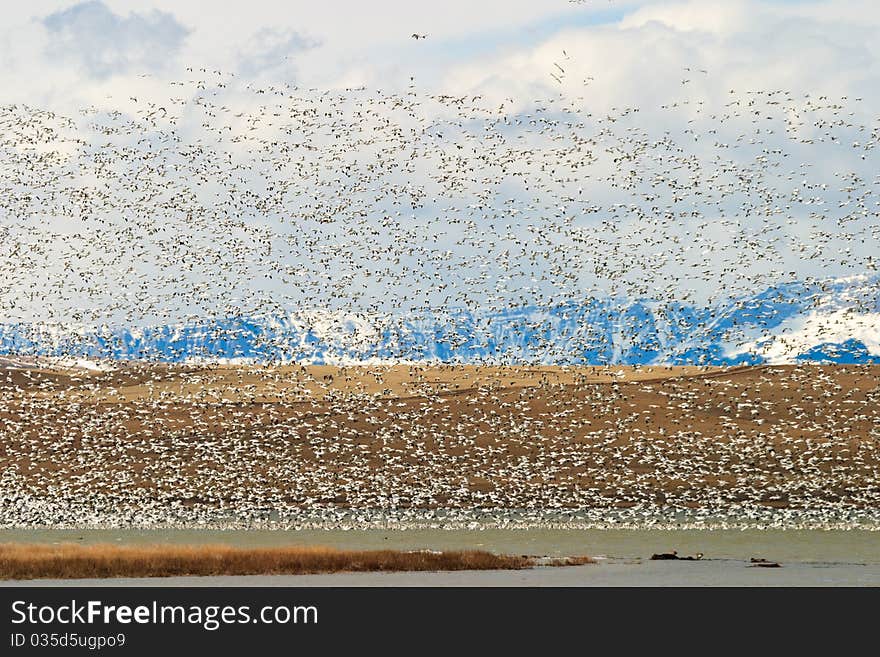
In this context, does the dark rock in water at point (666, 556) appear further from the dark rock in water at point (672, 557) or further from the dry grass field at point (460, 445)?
the dry grass field at point (460, 445)

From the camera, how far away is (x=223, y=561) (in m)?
49.2

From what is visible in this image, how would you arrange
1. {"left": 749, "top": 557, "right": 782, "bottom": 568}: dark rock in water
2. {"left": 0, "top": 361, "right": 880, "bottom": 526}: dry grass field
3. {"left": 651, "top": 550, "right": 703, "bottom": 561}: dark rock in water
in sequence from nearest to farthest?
{"left": 749, "top": 557, "right": 782, "bottom": 568}: dark rock in water → {"left": 651, "top": 550, "right": 703, "bottom": 561}: dark rock in water → {"left": 0, "top": 361, "right": 880, "bottom": 526}: dry grass field

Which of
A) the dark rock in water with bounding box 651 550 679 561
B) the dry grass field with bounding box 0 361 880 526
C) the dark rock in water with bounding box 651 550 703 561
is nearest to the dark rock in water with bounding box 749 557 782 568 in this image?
the dark rock in water with bounding box 651 550 703 561

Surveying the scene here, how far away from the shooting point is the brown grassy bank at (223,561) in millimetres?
48125

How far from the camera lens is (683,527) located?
236 feet

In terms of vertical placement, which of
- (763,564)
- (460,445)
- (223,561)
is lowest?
(460,445)

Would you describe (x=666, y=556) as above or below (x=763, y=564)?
below

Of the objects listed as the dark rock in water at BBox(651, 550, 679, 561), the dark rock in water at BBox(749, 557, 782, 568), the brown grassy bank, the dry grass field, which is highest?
the brown grassy bank

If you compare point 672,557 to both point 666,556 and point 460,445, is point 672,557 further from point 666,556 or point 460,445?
point 460,445

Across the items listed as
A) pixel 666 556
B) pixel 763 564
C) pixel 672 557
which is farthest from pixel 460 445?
pixel 763 564

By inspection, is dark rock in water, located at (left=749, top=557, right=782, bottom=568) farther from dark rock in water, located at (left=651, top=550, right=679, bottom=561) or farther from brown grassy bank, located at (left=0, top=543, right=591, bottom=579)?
brown grassy bank, located at (left=0, top=543, right=591, bottom=579)

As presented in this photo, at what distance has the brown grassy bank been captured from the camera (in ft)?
158

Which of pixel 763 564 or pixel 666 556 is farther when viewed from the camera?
pixel 666 556
